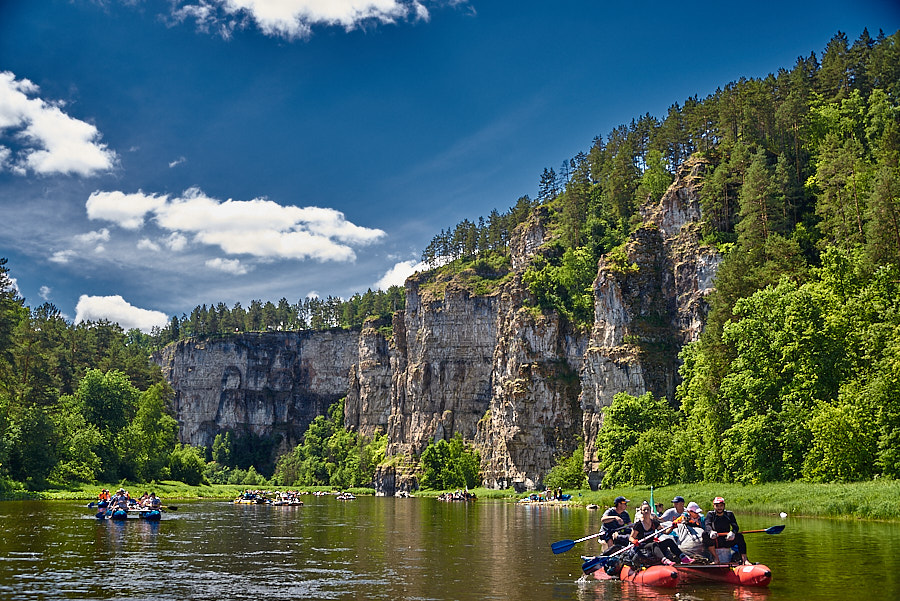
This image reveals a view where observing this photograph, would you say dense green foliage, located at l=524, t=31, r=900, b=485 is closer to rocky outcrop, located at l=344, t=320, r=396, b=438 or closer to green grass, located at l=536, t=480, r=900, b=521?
green grass, located at l=536, t=480, r=900, b=521

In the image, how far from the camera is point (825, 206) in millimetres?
66438

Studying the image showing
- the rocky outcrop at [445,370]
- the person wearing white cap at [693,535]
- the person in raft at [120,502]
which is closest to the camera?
the person wearing white cap at [693,535]

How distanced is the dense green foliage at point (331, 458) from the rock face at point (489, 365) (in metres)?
5.49

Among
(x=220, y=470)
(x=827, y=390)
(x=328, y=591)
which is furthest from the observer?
(x=220, y=470)

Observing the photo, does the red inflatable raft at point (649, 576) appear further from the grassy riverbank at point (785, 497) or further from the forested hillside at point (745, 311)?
the forested hillside at point (745, 311)

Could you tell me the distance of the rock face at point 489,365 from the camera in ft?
310

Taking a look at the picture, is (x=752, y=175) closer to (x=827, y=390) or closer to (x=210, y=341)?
(x=827, y=390)

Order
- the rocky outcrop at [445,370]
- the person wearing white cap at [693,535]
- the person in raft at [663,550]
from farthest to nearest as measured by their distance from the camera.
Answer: the rocky outcrop at [445,370], the person wearing white cap at [693,535], the person in raft at [663,550]

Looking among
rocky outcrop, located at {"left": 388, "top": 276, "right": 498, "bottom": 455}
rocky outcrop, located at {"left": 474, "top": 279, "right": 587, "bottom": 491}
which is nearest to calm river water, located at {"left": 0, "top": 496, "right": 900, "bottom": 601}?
rocky outcrop, located at {"left": 474, "top": 279, "right": 587, "bottom": 491}

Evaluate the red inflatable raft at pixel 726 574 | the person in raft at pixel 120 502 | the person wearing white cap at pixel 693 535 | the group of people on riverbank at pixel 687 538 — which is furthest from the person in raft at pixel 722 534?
the person in raft at pixel 120 502

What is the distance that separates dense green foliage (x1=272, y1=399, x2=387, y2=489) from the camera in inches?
6117

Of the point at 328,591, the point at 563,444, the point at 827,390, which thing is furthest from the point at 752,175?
the point at 328,591

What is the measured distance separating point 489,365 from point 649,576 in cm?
12019

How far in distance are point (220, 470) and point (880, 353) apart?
155431mm
